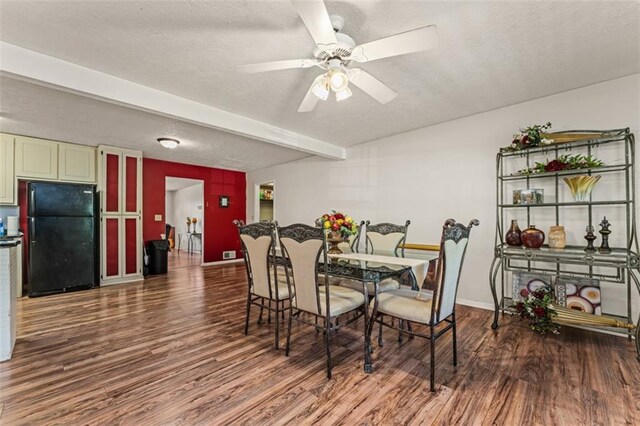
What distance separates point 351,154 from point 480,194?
2277 mm

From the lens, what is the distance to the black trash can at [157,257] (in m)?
5.57

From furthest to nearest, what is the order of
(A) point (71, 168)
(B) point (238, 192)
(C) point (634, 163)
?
(B) point (238, 192)
(A) point (71, 168)
(C) point (634, 163)

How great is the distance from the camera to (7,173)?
401cm

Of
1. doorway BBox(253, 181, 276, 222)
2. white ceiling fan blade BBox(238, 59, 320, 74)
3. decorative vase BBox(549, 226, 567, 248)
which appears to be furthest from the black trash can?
decorative vase BBox(549, 226, 567, 248)

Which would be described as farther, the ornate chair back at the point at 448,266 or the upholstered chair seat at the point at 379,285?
the upholstered chair seat at the point at 379,285

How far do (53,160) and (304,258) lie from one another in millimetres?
4773

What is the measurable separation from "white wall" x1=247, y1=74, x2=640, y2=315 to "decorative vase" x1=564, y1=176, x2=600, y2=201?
0.36m

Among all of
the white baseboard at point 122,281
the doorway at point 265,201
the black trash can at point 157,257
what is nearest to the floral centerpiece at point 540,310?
the white baseboard at point 122,281

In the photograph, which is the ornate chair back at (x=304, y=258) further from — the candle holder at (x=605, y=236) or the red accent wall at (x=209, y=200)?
the red accent wall at (x=209, y=200)

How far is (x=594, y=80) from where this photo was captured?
8.89ft

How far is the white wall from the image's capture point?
9.20 feet

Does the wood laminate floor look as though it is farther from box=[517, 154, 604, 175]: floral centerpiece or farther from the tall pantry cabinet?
the tall pantry cabinet

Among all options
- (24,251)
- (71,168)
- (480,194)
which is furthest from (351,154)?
(24,251)

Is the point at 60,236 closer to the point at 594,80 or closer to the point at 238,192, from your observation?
the point at 238,192
